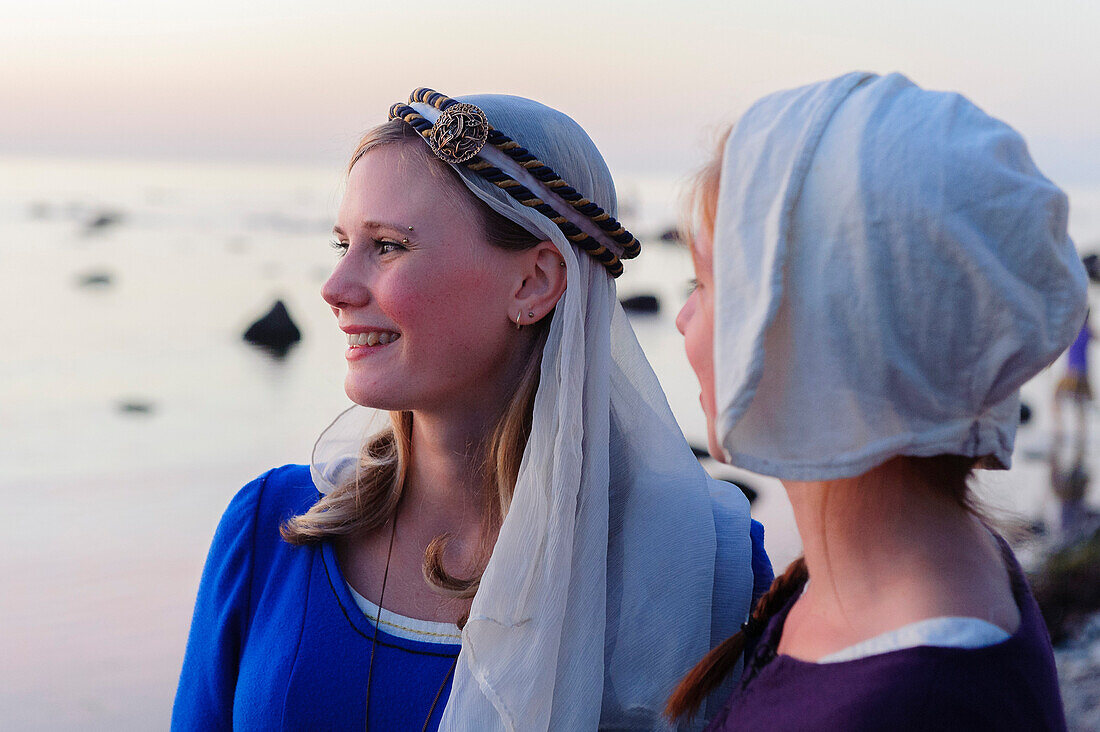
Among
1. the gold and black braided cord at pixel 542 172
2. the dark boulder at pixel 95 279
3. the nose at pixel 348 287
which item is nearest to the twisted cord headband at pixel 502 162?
the gold and black braided cord at pixel 542 172

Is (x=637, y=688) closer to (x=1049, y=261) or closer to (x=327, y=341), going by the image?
(x=1049, y=261)

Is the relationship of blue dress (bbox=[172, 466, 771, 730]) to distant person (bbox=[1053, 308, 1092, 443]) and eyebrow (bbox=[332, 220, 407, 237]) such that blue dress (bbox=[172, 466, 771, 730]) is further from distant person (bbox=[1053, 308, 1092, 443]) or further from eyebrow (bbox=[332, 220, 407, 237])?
distant person (bbox=[1053, 308, 1092, 443])

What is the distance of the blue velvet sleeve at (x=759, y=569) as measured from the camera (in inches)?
87.2

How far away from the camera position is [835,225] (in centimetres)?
123

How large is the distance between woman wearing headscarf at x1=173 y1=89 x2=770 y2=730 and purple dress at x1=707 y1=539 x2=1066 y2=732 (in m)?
0.73

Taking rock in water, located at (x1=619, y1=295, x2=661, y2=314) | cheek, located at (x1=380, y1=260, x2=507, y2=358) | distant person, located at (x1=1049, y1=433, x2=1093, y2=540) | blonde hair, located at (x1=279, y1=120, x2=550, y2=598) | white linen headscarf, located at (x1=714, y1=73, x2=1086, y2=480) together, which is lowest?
rock in water, located at (x1=619, y1=295, x2=661, y2=314)

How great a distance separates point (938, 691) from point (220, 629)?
1.41m

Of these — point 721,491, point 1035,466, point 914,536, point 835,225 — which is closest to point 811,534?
point 914,536

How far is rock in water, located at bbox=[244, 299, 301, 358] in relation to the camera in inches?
419

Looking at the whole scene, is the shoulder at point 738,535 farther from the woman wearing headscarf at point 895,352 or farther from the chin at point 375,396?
the woman wearing headscarf at point 895,352

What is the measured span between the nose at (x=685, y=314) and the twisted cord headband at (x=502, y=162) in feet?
2.08

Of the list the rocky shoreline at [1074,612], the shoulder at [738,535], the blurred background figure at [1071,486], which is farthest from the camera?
the blurred background figure at [1071,486]

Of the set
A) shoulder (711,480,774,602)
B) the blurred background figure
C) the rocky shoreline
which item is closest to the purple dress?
shoulder (711,480,774,602)

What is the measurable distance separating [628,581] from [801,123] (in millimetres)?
1109
